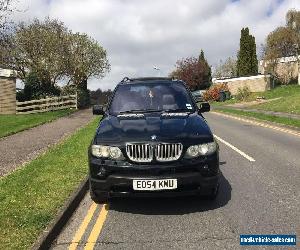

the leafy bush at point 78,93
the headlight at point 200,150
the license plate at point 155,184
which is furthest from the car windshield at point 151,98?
the leafy bush at point 78,93

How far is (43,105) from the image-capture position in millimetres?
33812

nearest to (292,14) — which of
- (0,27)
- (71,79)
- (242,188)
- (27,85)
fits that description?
(71,79)

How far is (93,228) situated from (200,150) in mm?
1779

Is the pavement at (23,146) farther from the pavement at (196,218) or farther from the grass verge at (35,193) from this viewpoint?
the pavement at (196,218)

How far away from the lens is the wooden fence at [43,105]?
109 ft

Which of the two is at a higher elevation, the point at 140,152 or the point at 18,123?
the point at 140,152

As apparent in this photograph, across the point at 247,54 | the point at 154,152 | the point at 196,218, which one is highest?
the point at 247,54

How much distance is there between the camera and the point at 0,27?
27.8 meters

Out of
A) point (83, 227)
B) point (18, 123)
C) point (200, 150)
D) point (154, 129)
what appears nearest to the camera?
point (83, 227)

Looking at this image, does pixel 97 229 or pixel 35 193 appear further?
pixel 35 193

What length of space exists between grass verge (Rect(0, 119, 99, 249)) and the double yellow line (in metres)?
0.42

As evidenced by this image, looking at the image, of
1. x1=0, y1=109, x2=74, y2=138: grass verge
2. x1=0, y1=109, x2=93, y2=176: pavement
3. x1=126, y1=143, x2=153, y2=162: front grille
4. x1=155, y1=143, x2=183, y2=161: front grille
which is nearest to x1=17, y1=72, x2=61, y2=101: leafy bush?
x1=0, y1=109, x2=74, y2=138: grass verge

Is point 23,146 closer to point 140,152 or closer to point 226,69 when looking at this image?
point 140,152

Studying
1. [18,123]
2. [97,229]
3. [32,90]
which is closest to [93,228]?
[97,229]
